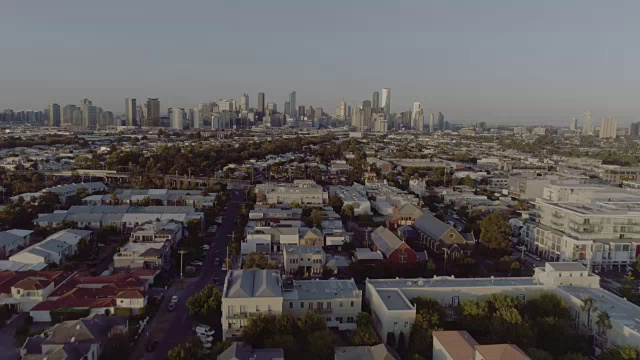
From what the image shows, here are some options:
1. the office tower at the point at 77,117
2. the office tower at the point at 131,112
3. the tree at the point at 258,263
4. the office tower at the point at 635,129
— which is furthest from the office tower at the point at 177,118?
the office tower at the point at 635,129

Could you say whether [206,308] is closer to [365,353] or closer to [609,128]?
[365,353]

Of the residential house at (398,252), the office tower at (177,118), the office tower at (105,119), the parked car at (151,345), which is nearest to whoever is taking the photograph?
the parked car at (151,345)

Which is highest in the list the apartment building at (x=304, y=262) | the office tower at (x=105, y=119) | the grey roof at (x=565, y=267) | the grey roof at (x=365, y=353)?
the office tower at (x=105, y=119)

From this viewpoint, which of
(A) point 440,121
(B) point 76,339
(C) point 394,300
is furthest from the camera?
(A) point 440,121

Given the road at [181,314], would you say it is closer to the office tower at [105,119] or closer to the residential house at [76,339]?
the residential house at [76,339]

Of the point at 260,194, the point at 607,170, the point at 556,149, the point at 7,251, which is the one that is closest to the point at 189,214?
the point at 260,194

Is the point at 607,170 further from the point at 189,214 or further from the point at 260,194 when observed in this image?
the point at 189,214

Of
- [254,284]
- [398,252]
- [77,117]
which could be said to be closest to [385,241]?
[398,252]
